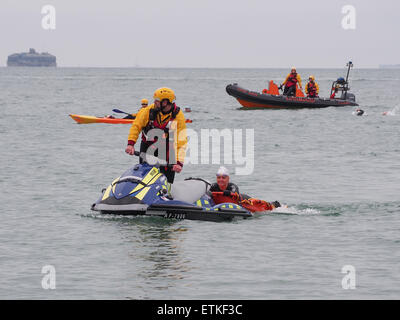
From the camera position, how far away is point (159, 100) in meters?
13.5

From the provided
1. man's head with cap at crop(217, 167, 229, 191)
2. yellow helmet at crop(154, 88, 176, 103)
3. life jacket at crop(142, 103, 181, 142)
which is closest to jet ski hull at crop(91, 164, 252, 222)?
man's head with cap at crop(217, 167, 229, 191)

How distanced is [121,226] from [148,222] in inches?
19.1

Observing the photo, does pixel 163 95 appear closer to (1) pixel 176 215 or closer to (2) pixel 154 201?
(2) pixel 154 201

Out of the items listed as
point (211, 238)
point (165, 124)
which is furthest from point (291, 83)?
point (211, 238)

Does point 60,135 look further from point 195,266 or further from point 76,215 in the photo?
point 195,266

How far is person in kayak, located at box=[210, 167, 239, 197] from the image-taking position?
13.7 meters

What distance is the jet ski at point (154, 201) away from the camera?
12.9 m

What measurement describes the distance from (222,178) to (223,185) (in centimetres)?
14

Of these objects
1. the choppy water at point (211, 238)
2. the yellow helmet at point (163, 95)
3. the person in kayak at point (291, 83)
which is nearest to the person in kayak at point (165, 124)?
the yellow helmet at point (163, 95)

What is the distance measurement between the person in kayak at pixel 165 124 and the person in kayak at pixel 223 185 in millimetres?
727

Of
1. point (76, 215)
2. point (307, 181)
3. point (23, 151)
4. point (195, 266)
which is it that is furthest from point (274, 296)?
point (23, 151)

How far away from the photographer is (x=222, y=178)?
13750 mm

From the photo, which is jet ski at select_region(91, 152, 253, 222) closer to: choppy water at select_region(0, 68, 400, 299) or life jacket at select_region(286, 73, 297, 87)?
choppy water at select_region(0, 68, 400, 299)
